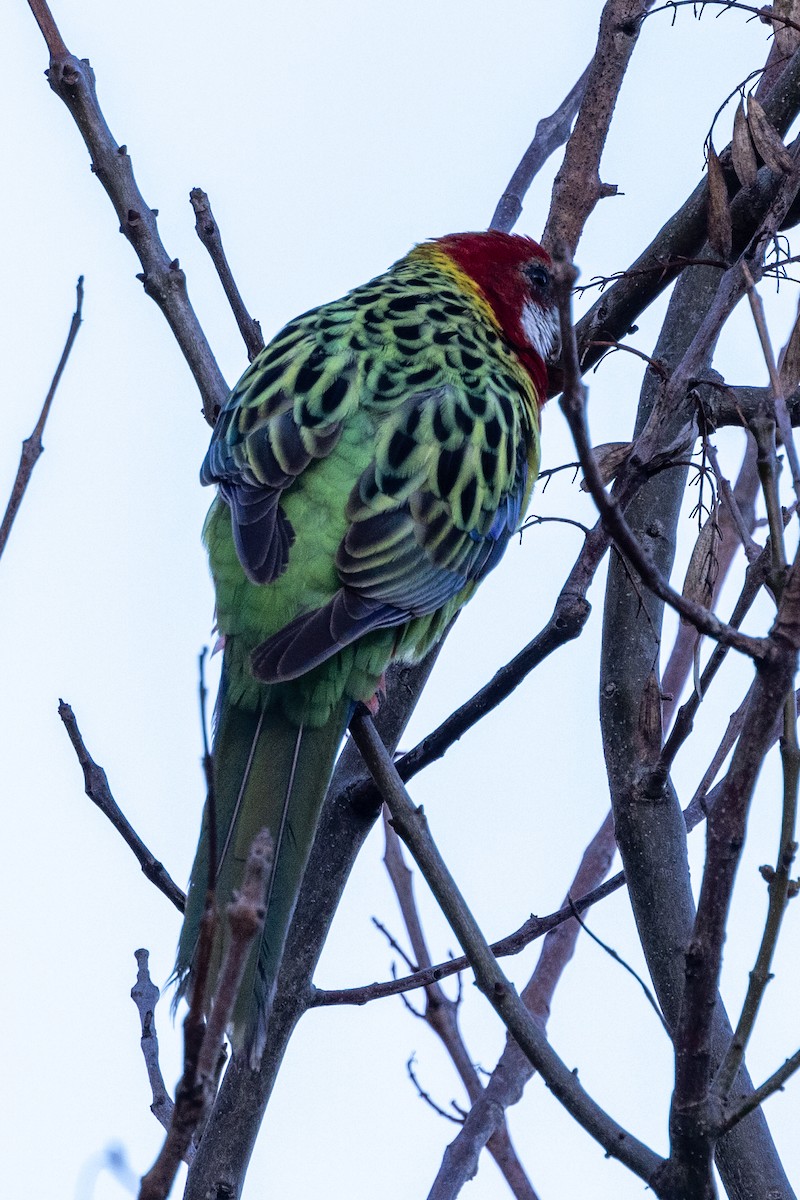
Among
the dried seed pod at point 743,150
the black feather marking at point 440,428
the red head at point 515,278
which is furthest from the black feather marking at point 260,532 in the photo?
the red head at point 515,278

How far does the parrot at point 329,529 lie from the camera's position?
13.0ft

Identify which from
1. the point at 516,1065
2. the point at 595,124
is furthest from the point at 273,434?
the point at 516,1065

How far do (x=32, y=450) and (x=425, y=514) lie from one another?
64.8 inches

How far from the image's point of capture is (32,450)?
3.25 metres

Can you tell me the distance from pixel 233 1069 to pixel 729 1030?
1.40 metres

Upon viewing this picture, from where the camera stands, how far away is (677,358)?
188 inches

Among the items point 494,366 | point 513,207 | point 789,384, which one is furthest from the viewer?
point 513,207

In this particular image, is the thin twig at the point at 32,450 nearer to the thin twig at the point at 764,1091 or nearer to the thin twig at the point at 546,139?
the thin twig at the point at 764,1091

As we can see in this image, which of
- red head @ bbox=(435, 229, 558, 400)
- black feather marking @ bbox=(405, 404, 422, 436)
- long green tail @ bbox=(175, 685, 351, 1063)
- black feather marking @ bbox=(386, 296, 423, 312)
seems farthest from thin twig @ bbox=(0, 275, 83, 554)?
red head @ bbox=(435, 229, 558, 400)

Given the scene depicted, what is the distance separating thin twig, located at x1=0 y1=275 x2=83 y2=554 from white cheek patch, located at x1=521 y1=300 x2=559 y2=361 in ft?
8.97

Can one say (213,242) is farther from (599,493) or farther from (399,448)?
(599,493)

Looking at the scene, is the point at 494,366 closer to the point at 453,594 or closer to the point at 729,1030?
the point at 453,594

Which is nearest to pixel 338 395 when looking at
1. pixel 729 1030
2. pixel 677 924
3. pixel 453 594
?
pixel 453 594

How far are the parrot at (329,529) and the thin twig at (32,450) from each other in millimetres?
923
